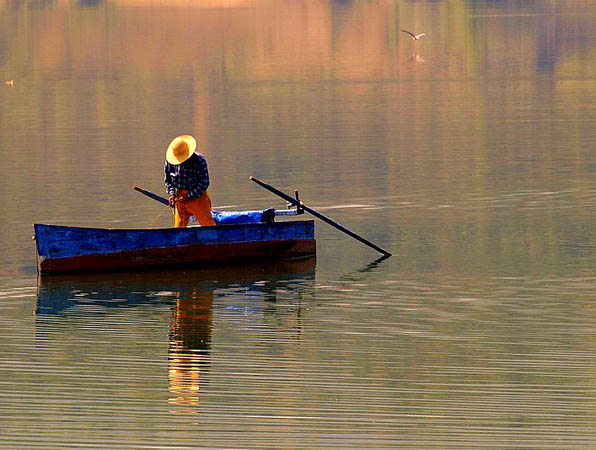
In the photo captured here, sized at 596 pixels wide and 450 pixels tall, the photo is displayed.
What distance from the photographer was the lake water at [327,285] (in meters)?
15.9

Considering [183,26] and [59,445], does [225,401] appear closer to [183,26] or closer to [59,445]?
[59,445]

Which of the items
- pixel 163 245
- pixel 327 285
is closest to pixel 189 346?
pixel 327 285

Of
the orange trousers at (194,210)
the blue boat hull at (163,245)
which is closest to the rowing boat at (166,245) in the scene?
the blue boat hull at (163,245)

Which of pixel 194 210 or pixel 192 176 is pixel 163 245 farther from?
pixel 192 176

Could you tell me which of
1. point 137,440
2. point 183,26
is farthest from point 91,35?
point 137,440

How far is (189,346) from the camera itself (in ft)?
63.7

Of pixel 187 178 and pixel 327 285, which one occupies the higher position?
pixel 187 178

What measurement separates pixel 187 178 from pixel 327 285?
2.69 metres

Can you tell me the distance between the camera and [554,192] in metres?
33.3

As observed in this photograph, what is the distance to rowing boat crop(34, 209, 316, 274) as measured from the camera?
2359 cm

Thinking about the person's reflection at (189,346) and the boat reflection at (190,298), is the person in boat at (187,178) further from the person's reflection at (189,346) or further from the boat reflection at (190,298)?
the person's reflection at (189,346)

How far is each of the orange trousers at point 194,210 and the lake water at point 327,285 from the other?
31.6 inches

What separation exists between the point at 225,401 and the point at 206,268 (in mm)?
8196

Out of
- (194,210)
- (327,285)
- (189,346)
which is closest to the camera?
(189,346)
